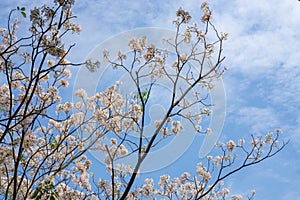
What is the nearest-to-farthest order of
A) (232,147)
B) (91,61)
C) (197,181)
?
1. (91,61)
2. (232,147)
3. (197,181)

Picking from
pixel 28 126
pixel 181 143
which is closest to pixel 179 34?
pixel 181 143

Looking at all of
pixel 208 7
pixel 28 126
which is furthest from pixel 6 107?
pixel 208 7

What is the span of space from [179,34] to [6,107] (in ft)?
6.02

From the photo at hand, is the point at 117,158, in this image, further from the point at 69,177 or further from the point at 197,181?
the point at 197,181

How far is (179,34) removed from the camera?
3857mm

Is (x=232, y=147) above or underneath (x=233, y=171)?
above

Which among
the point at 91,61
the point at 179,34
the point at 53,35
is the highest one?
the point at 179,34

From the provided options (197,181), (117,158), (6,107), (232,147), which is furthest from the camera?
(197,181)

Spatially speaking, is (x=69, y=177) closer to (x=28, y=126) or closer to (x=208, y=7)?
(x=28, y=126)

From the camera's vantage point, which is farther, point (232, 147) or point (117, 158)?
point (232, 147)

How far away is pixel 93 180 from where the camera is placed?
13.7ft

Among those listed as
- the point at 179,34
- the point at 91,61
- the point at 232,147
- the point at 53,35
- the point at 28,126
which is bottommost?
the point at 28,126

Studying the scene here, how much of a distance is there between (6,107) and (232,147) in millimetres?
2501

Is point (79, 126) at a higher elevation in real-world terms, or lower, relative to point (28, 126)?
higher
